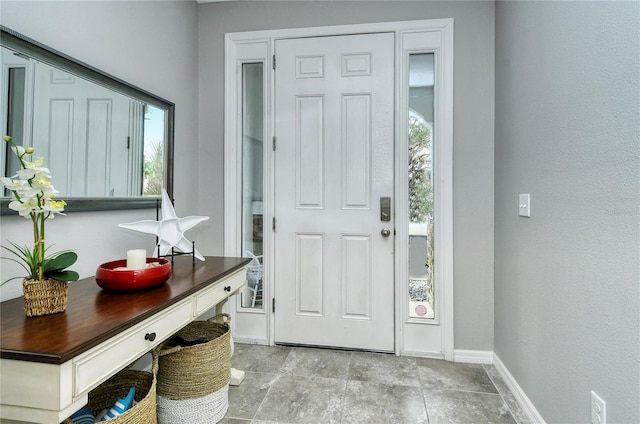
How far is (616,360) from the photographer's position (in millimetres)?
1078

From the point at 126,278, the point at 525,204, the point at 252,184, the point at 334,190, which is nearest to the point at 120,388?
the point at 126,278

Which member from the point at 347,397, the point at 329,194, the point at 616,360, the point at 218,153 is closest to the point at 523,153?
the point at 616,360

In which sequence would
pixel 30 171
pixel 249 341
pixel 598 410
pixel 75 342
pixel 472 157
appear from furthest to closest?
pixel 249 341 → pixel 472 157 → pixel 598 410 → pixel 30 171 → pixel 75 342

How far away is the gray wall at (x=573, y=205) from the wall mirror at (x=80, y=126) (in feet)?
6.81

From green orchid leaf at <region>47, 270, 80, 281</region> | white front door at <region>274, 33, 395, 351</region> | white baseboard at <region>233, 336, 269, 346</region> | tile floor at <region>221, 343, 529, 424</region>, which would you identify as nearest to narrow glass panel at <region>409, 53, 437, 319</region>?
white front door at <region>274, 33, 395, 351</region>

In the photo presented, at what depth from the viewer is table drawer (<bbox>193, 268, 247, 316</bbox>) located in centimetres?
149

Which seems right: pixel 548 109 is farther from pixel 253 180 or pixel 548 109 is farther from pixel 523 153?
pixel 253 180

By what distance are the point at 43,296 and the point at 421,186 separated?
2.10 m

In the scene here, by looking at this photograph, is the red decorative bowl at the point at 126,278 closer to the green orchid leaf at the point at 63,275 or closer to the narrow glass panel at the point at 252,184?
the green orchid leaf at the point at 63,275

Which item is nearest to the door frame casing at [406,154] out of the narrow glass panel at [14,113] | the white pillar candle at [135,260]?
the white pillar candle at [135,260]

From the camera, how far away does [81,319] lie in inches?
39.9

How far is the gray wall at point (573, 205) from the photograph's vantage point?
40.9 inches

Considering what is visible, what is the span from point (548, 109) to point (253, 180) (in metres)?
1.89

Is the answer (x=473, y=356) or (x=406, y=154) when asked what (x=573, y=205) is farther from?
(x=473, y=356)
